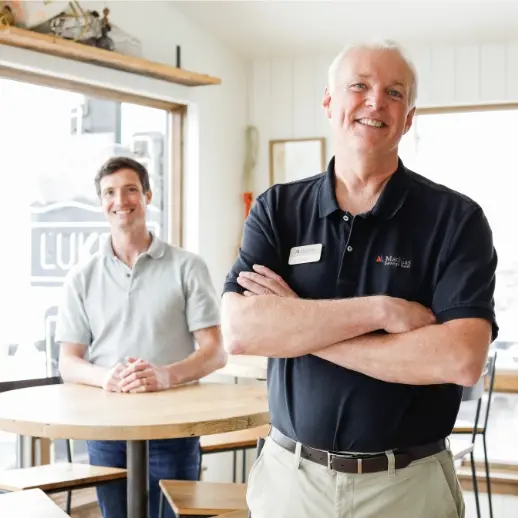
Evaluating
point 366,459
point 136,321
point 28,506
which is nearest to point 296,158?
point 136,321

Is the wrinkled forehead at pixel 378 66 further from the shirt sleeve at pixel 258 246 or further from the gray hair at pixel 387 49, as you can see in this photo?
the shirt sleeve at pixel 258 246

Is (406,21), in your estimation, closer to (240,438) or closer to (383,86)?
(240,438)

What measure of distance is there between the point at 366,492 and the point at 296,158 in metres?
3.66

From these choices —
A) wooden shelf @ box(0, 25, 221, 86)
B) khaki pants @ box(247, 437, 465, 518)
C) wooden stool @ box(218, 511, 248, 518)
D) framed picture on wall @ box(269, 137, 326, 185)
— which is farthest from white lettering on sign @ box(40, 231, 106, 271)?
khaki pants @ box(247, 437, 465, 518)

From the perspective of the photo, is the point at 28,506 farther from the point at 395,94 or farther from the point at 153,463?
the point at 395,94

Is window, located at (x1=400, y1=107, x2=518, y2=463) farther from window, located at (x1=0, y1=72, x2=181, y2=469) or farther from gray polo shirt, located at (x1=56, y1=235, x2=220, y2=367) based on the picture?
gray polo shirt, located at (x1=56, y1=235, x2=220, y2=367)

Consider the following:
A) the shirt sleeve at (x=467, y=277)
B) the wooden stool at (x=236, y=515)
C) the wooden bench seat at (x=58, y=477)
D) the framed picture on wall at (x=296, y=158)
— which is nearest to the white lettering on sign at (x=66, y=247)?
the wooden bench seat at (x=58, y=477)

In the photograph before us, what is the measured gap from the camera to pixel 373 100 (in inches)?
65.2

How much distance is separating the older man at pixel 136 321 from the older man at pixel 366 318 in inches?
40.8

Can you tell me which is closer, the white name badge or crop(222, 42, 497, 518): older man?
crop(222, 42, 497, 518): older man

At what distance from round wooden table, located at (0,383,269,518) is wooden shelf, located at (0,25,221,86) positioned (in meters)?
1.40

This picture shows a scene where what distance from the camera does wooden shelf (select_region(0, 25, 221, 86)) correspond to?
3213 mm

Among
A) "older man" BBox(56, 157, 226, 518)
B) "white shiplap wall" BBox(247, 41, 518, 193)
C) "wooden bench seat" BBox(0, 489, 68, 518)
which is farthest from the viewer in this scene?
"white shiplap wall" BBox(247, 41, 518, 193)

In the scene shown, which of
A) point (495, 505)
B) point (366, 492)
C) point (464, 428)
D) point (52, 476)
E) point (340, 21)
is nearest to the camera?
point (366, 492)
